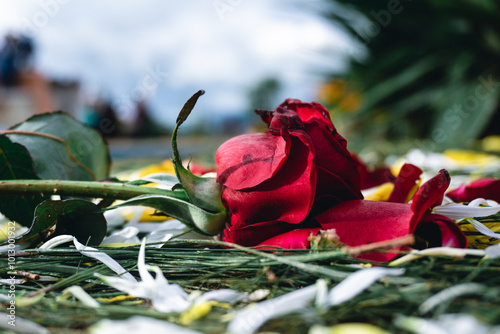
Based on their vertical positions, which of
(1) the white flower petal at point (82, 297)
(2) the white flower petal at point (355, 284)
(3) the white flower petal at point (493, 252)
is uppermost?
(3) the white flower petal at point (493, 252)

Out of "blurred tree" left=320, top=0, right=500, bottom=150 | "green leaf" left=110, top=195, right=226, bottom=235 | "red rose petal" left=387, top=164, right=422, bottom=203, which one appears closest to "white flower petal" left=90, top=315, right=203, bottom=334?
"green leaf" left=110, top=195, right=226, bottom=235

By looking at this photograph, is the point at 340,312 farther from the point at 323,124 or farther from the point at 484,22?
the point at 484,22

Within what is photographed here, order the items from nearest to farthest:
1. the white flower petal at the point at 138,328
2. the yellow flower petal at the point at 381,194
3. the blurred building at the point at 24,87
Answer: the white flower petal at the point at 138,328, the yellow flower petal at the point at 381,194, the blurred building at the point at 24,87

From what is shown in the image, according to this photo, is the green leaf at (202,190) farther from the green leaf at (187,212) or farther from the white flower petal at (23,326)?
the white flower petal at (23,326)

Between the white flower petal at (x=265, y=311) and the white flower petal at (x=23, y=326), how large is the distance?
9 cm

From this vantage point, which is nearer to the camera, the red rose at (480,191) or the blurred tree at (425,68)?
the red rose at (480,191)

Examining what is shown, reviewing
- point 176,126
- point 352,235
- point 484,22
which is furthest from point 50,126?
point 484,22

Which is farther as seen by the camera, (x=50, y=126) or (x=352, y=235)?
(x=50, y=126)

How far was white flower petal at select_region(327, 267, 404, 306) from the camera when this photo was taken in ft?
0.62

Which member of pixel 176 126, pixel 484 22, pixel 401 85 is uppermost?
pixel 484 22

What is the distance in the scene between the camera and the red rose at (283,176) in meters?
0.25

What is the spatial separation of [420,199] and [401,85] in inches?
Result: 69.1

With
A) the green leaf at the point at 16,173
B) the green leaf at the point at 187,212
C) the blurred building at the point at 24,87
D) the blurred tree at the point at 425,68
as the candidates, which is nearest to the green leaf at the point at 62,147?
the green leaf at the point at 16,173

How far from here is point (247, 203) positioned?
267 mm
